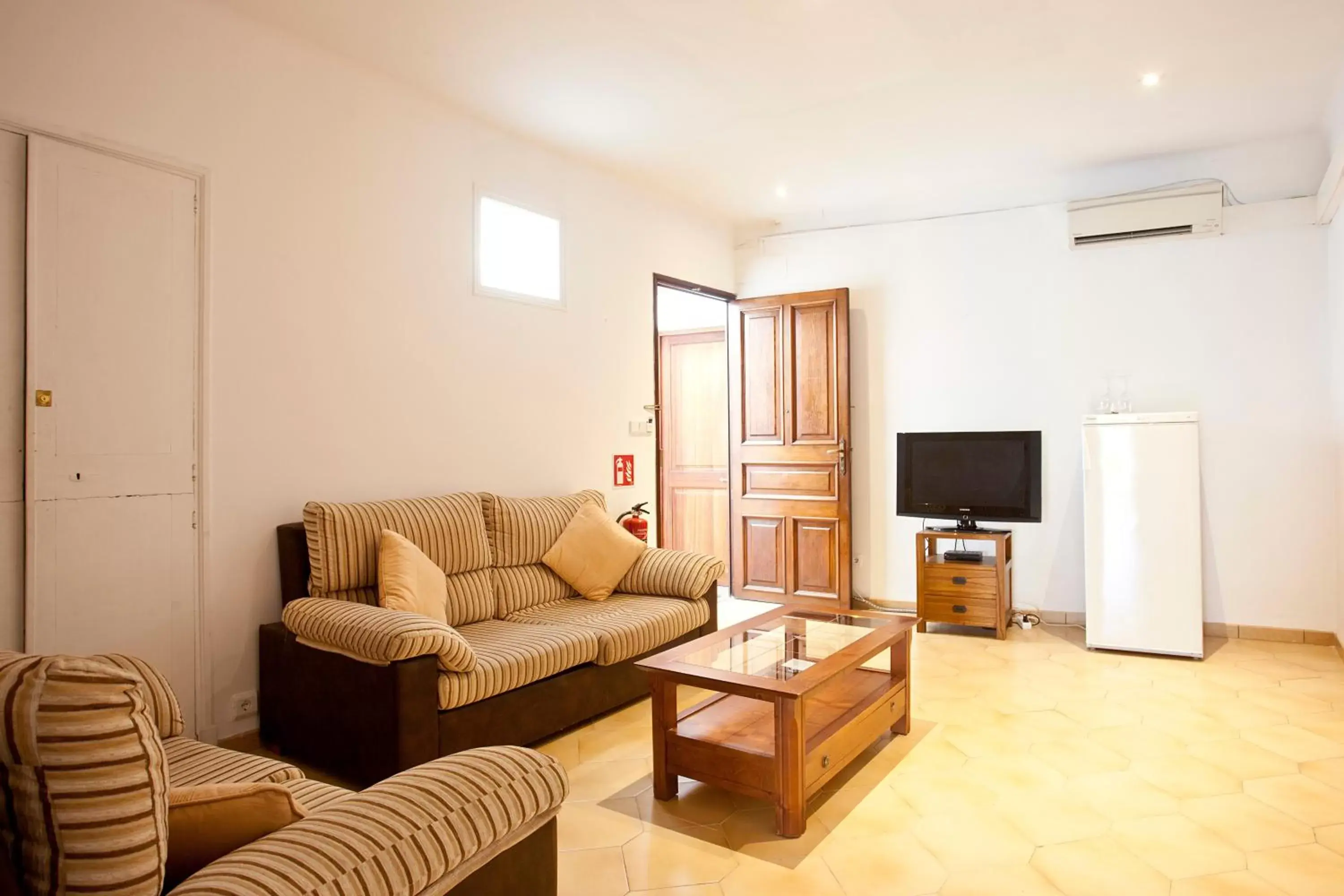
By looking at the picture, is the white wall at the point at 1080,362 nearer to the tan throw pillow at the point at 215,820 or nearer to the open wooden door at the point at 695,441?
the open wooden door at the point at 695,441

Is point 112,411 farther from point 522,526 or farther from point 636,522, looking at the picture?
point 636,522

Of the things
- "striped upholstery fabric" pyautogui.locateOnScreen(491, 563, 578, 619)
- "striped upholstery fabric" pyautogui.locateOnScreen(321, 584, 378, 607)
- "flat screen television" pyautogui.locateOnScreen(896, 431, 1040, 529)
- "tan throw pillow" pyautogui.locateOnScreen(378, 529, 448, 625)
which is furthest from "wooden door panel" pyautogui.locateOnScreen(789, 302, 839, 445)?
"striped upholstery fabric" pyautogui.locateOnScreen(321, 584, 378, 607)

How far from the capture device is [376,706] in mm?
2631

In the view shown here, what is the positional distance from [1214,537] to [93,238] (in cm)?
561

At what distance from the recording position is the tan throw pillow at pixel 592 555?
157 inches

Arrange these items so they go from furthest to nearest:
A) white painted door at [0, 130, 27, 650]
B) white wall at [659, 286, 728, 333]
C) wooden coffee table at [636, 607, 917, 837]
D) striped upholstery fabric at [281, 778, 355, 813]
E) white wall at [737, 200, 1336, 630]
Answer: white wall at [659, 286, 728, 333] < white wall at [737, 200, 1336, 630] < white painted door at [0, 130, 27, 650] < wooden coffee table at [636, 607, 917, 837] < striped upholstery fabric at [281, 778, 355, 813]

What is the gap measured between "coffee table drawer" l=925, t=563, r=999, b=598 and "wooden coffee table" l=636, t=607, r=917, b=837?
5.83 ft

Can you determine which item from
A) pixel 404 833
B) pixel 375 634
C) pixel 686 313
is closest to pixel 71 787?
pixel 404 833

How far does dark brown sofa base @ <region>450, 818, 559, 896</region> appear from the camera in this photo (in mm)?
1397

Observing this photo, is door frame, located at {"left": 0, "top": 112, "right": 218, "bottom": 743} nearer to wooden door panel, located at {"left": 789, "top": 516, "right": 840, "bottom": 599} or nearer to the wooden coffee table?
the wooden coffee table

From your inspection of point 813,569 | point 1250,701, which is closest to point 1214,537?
point 1250,701

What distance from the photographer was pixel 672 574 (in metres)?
4.04

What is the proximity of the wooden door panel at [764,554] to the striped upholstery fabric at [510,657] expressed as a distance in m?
2.69

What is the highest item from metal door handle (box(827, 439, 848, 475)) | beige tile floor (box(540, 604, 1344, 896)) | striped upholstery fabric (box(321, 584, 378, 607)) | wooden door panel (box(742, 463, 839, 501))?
metal door handle (box(827, 439, 848, 475))
